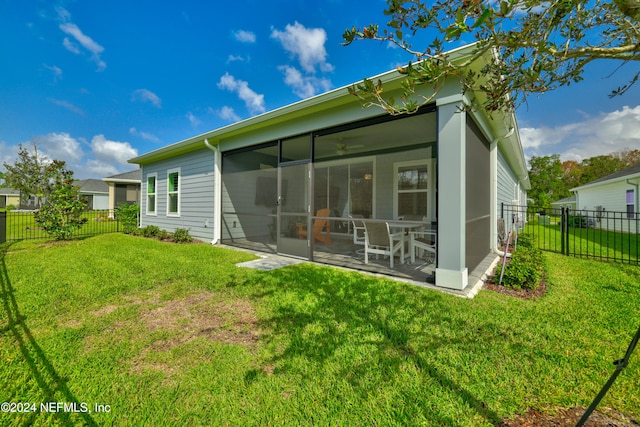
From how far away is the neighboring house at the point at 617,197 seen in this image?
34.0ft

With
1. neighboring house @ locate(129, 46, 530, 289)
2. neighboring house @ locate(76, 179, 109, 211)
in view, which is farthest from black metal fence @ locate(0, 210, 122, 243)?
neighboring house @ locate(76, 179, 109, 211)

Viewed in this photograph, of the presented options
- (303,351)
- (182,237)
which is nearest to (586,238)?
(303,351)

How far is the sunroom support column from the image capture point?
3293mm

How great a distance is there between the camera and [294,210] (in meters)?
5.39

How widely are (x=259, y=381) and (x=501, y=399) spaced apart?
4.86 ft

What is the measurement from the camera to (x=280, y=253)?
5633 millimetres

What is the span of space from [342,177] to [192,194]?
461cm

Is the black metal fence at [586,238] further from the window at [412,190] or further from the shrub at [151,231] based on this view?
the shrub at [151,231]

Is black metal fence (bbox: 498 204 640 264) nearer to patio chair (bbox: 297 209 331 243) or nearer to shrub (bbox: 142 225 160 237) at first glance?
patio chair (bbox: 297 209 331 243)

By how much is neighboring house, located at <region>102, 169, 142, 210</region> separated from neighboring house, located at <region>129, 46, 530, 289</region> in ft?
40.4

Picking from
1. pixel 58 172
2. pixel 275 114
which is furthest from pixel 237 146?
pixel 58 172

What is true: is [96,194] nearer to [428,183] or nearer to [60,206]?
[60,206]

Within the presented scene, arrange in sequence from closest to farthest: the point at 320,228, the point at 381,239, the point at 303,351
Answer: the point at 303,351 → the point at 381,239 → the point at 320,228

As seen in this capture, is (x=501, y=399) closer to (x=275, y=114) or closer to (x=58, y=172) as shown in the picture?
(x=275, y=114)
